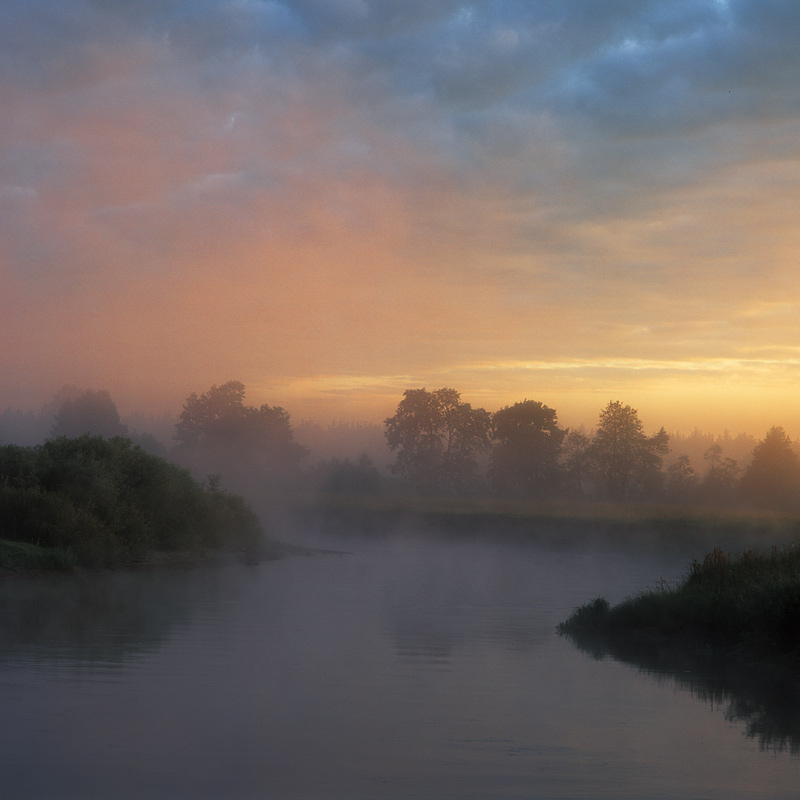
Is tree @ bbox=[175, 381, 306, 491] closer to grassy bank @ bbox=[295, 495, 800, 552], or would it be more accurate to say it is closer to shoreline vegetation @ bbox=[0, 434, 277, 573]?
grassy bank @ bbox=[295, 495, 800, 552]

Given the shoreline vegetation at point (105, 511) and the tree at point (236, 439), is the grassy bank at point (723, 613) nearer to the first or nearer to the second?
the shoreline vegetation at point (105, 511)

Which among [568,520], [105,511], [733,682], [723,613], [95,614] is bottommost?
[568,520]

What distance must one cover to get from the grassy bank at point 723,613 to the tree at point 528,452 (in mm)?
80317

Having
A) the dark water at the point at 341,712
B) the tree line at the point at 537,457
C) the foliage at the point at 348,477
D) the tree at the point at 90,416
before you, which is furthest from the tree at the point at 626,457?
the dark water at the point at 341,712

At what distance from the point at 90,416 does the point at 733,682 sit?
105 m

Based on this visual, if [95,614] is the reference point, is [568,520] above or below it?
below

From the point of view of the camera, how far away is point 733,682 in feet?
49.0

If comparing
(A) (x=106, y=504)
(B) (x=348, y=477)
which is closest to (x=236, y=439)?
(B) (x=348, y=477)

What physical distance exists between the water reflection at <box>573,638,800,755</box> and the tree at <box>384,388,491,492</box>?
8317cm

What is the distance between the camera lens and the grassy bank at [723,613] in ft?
53.7

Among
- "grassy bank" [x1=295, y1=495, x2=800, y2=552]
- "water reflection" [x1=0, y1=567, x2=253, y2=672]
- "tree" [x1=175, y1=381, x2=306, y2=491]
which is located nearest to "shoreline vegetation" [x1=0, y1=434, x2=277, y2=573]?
"water reflection" [x1=0, y1=567, x2=253, y2=672]

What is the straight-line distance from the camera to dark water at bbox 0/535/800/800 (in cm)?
891

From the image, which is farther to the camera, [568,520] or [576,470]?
[576,470]

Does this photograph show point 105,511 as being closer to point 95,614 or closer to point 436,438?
point 95,614
